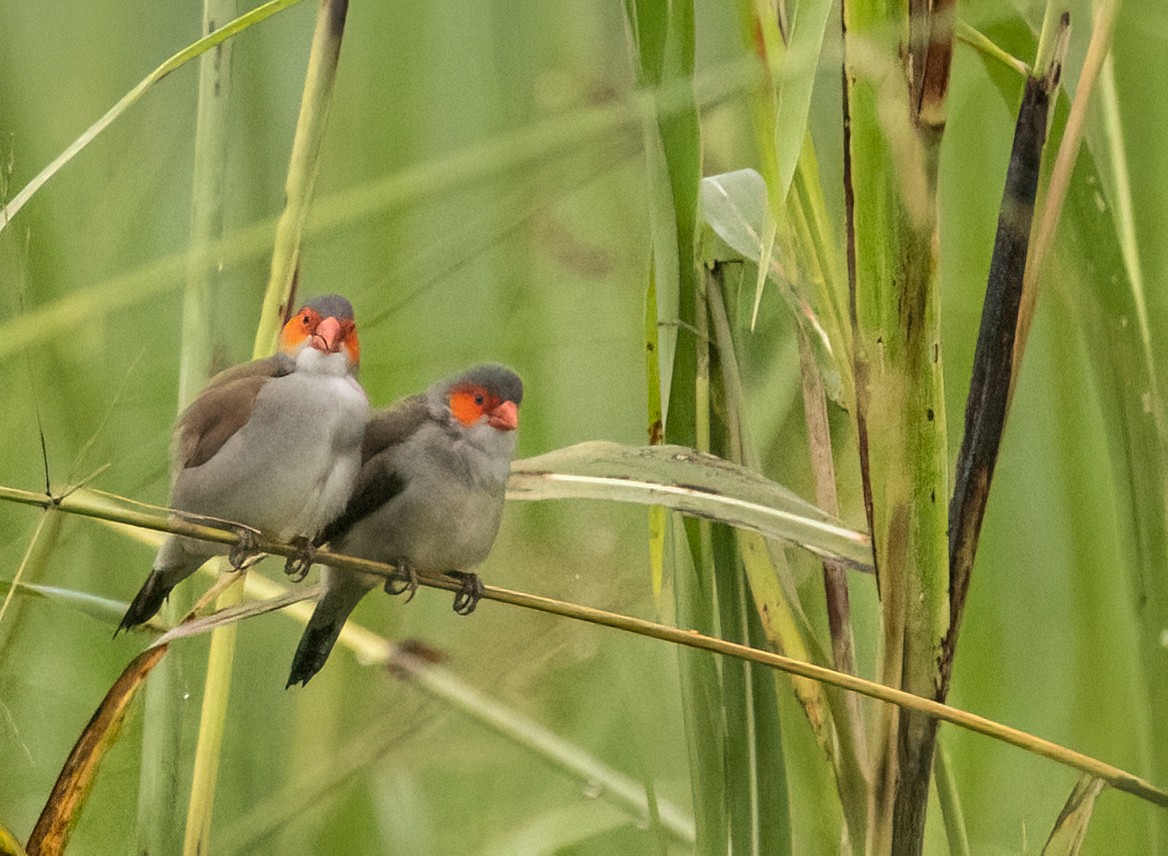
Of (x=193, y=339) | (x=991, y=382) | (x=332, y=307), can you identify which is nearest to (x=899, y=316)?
(x=991, y=382)

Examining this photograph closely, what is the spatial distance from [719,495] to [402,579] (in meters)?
0.22

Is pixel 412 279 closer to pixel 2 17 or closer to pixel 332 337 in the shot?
pixel 332 337

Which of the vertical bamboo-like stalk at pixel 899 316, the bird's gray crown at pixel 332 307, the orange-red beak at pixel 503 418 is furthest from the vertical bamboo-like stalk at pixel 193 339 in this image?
the vertical bamboo-like stalk at pixel 899 316

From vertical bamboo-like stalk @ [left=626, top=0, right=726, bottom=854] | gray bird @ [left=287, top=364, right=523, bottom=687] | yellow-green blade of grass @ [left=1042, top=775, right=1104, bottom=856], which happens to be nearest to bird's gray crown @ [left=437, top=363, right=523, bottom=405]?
gray bird @ [left=287, top=364, right=523, bottom=687]

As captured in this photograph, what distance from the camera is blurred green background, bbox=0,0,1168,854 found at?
81cm

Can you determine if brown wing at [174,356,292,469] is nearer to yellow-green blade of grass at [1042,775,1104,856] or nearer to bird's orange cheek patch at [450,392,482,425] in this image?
bird's orange cheek patch at [450,392,482,425]

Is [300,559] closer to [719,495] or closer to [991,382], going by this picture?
[719,495]

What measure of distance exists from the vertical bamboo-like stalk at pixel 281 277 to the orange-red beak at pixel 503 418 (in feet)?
0.55

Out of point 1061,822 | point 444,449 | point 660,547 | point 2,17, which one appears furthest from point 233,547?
point 1061,822

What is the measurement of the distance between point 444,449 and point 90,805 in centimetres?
38

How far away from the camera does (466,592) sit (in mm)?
750

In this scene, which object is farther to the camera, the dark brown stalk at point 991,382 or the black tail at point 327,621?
the black tail at point 327,621

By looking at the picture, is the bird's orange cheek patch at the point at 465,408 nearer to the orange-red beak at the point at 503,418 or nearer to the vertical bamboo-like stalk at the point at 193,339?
the orange-red beak at the point at 503,418

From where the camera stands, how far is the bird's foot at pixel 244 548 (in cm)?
72
